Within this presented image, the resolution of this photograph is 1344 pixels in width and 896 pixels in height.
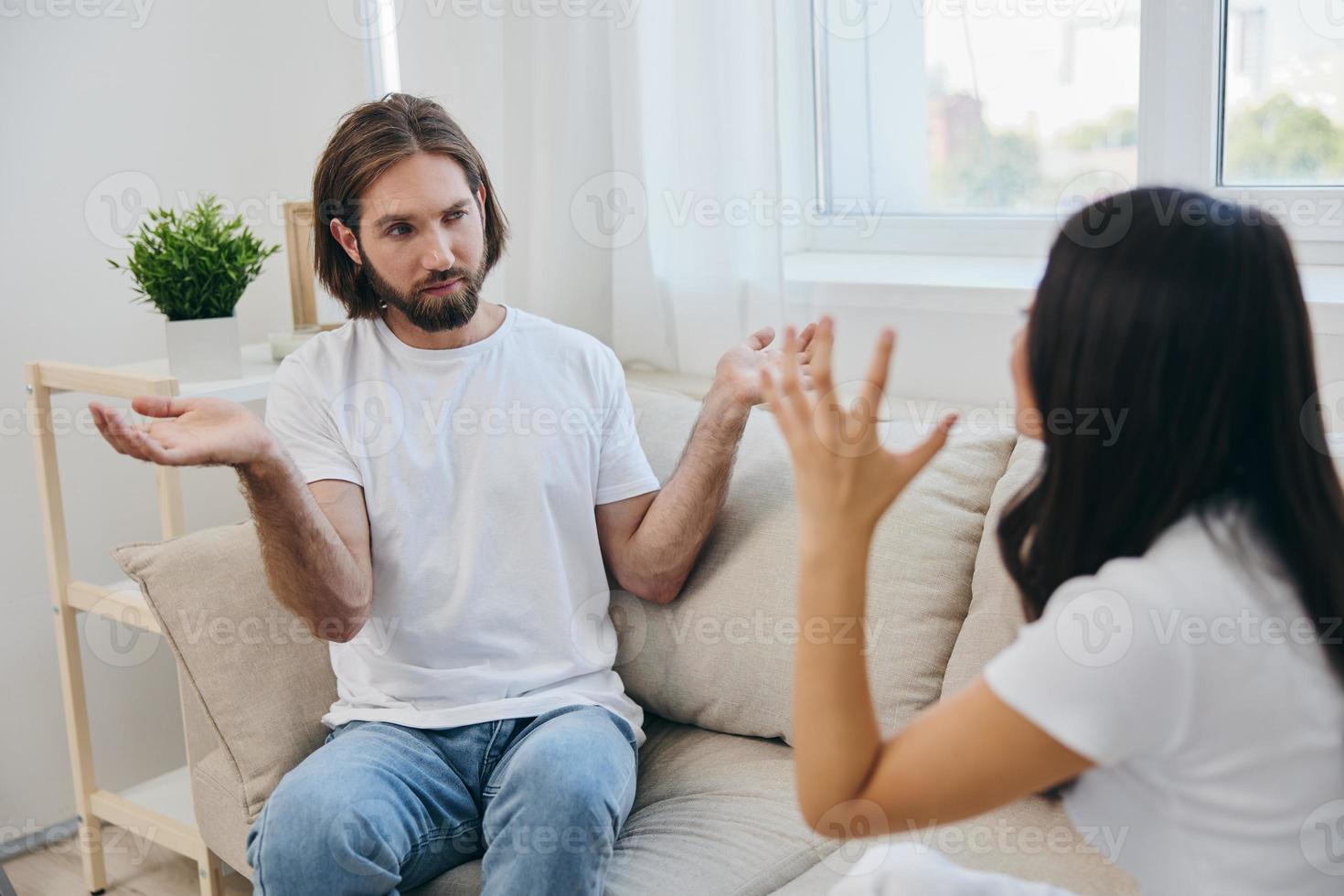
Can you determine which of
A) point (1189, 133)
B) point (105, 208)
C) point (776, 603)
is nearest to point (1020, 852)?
point (776, 603)

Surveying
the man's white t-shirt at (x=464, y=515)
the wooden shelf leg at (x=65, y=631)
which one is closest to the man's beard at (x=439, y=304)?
the man's white t-shirt at (x=464, y=515)

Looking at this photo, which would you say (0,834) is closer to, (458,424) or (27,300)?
(27,300)

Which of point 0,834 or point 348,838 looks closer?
point 348,838

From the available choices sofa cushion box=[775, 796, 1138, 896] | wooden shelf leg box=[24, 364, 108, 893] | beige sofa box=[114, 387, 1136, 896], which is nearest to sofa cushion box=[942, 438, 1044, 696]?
beige sofa box=[114, 387, 1136, 896]

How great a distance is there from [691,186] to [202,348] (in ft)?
2.75

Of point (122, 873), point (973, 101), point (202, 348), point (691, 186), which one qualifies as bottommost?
point (122, 873)

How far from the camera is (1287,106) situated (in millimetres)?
1820

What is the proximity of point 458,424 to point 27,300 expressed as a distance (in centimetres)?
105

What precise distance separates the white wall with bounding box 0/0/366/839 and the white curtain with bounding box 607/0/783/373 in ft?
2.24

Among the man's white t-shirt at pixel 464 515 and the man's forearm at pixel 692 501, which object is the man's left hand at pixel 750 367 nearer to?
the man's forearm at pixel 692 501

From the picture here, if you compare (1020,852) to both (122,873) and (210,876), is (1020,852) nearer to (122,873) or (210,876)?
(210,876)

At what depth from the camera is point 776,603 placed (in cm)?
159

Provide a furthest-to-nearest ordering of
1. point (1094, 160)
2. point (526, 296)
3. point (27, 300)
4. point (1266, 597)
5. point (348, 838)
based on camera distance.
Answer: point (526, 296)
point (27, 300)
point (1094, 160)
point (348, 838)
point (1266, 597)

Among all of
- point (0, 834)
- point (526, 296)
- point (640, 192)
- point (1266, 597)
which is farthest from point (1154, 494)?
point (0, 834)
